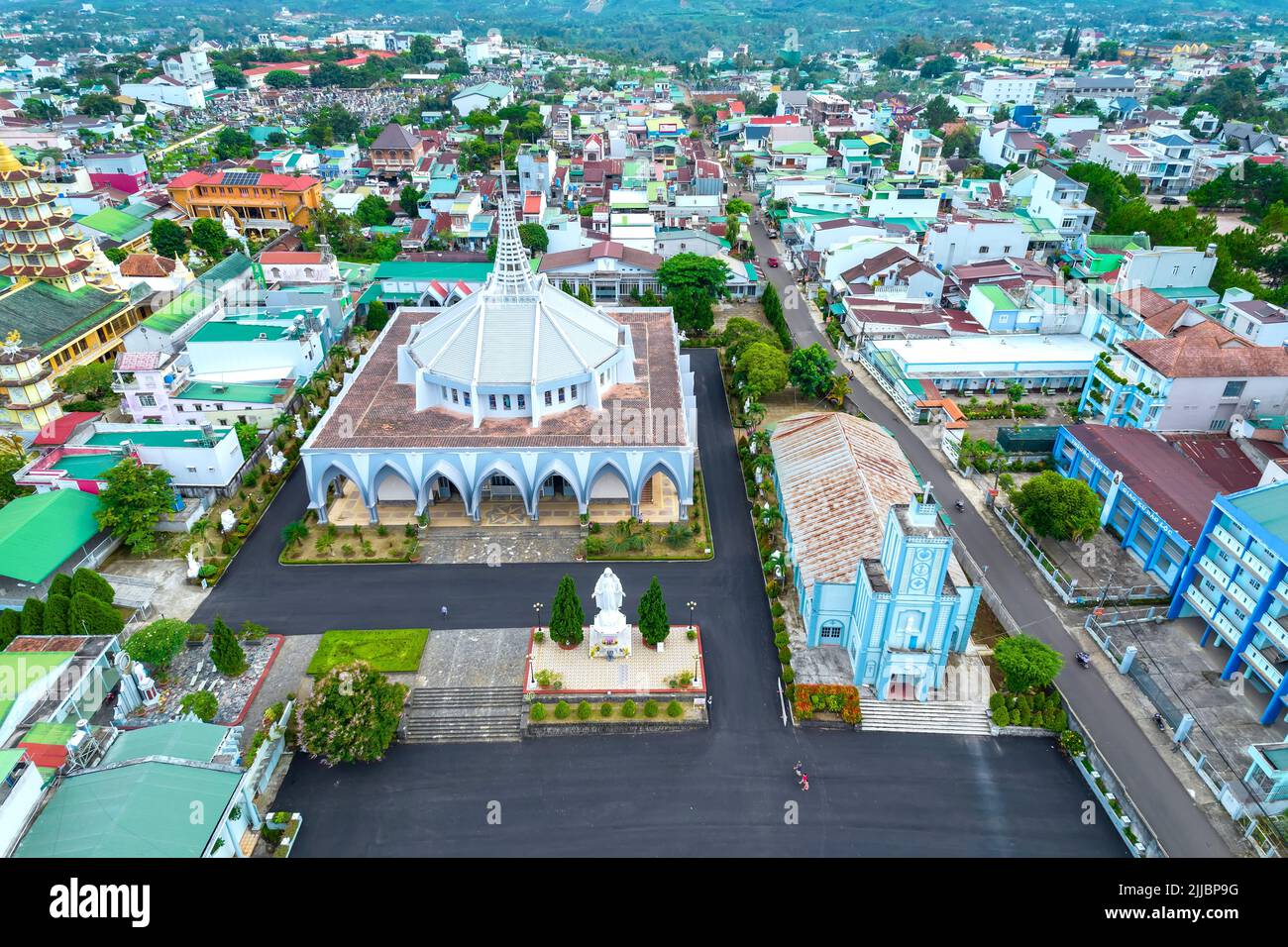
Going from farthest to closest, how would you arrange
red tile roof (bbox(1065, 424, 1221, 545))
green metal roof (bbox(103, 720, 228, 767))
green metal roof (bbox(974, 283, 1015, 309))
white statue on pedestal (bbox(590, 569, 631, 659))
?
green metal roof (bbox(974, 283, 1015, 309))
red tile roof (bbox(1065, 424, 1221, 545))
white statue on pedestal (bbox(590, 569, 631, 659))
green metal roof (bbox(103, 720, 228, 767))

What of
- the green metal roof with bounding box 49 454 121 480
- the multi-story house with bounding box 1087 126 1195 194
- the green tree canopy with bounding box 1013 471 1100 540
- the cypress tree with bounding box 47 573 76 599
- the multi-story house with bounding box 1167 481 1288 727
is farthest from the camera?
the multi-story house with bounding box 1087 126 1195 194

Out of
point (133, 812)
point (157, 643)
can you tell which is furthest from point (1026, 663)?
point (157, 643)

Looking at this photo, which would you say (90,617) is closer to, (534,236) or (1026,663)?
(1026,663)

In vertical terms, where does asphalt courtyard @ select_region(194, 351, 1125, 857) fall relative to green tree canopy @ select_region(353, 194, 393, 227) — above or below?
below

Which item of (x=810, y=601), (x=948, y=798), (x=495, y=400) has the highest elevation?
(x=495, y=400)

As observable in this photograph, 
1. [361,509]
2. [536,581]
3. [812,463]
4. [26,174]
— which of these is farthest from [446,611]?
[26,174]

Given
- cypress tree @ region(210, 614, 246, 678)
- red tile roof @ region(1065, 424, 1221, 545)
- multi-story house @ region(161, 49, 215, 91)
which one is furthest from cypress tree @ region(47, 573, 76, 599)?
multi-story house @ region(161, 49, 215, 91)

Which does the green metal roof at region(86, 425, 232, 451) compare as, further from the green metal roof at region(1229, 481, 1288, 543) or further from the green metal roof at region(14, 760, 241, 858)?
the green metal roof at region(1229, 481, 1288, 543)
